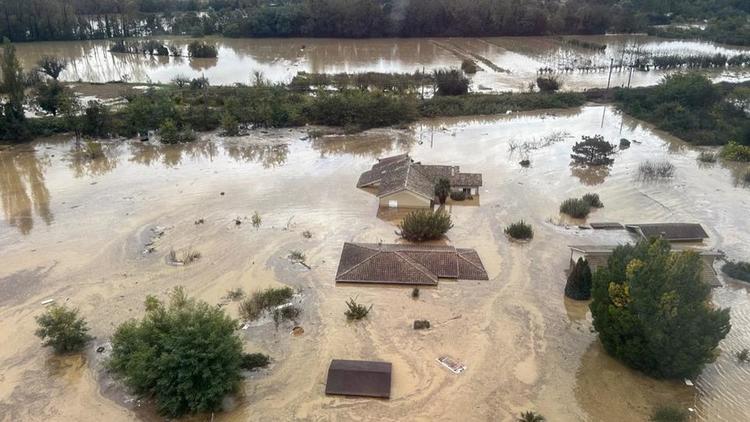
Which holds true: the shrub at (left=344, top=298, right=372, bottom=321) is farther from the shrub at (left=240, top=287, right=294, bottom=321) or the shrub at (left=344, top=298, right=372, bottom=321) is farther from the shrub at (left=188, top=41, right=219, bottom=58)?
the shrub at (left=188, top=41, right=219, bottom=58)

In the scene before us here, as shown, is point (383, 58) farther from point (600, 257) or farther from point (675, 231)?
point (600, 257)

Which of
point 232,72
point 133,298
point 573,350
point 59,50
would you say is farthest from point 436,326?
point 59,50

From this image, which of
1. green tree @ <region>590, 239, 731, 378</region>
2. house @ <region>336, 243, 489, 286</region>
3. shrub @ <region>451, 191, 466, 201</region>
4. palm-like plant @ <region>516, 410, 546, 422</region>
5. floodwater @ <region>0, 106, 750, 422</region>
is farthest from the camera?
shrub @ <region>451, 191, 466, 201</region>

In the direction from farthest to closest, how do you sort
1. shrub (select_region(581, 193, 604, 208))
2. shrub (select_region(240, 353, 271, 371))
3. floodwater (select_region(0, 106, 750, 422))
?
1. shrub (select_region(581, 193, 604, 208))
2. shrub (select_region(240, 353, 271, 371))
3. floodwater (select_region(0, 106, 750, 422))

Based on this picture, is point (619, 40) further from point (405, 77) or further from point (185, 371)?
point (185, 371)

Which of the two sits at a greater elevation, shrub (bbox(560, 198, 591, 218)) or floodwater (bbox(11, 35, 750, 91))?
floodwater (bbox(11, 35, 750, 91))

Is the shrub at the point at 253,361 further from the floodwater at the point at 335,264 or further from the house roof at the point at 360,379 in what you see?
the house roof at the point at 360,379

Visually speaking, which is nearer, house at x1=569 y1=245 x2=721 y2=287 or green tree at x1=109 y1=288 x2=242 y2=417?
green tree at x1=109 y1=288 x2=242 y2=417

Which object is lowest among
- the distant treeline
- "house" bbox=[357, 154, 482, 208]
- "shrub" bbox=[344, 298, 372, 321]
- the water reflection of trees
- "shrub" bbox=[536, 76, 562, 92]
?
"shrub" bbox=[344, 298, 372, 321]

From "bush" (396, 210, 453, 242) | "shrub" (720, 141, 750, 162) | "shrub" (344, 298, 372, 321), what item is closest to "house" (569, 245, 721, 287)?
"bush" (396, 210, 453, 242)

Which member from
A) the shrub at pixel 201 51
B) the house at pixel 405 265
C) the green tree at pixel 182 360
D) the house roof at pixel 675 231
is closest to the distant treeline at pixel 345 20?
the shrub at pixel 201 51
